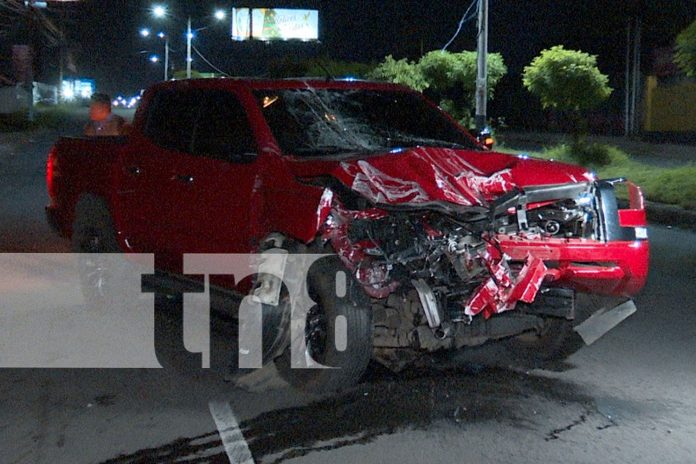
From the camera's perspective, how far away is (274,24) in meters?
78.8

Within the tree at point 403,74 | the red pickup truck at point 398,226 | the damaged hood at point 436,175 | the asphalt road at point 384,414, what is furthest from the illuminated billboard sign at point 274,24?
the damaged hood at point 436,175

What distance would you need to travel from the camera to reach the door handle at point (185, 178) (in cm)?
740

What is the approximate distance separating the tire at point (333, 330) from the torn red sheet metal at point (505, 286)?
0.66m

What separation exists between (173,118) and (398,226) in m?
2.77

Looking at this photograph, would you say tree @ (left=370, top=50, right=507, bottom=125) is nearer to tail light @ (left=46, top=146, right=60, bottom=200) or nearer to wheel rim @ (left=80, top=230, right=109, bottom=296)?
tail light @ (left=46, top=146, right=60, bottom=200)

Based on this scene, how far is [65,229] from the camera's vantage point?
9.33 meters

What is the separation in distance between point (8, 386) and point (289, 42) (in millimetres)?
Result: 74970

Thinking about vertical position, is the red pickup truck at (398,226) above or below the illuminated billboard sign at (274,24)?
below

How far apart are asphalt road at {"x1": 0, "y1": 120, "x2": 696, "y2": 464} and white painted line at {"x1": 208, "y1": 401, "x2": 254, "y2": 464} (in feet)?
0.05

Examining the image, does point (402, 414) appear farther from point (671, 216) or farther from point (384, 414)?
point (671, 216)

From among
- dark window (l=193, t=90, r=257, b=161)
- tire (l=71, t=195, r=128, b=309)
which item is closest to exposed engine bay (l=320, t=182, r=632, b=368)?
dark window (l=193, t=90, r=257, b=161)

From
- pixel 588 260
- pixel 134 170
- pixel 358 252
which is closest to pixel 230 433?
pixel 358 252

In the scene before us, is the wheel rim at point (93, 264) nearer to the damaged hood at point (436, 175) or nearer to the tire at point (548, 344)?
the damaged hood at point (436, 175)

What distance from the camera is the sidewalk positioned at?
98.3ft
